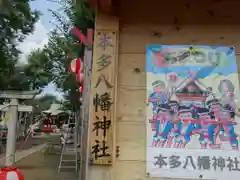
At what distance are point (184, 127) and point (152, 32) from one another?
480mm

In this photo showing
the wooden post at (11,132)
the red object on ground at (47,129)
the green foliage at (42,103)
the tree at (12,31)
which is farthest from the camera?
the red object on ground at (47,129)

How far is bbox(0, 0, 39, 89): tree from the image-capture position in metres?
7.68

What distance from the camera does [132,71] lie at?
53.4 inches

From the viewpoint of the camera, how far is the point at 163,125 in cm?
129

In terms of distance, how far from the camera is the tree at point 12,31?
7.68 meters

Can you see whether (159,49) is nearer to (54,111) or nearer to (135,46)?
(135,46)

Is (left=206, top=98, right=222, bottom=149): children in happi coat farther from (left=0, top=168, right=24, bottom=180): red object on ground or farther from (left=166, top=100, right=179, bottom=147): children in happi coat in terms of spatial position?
(left=0, top=168, right=24, bottom=180): red object on ground

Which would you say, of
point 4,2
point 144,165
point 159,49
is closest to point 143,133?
point 144,165

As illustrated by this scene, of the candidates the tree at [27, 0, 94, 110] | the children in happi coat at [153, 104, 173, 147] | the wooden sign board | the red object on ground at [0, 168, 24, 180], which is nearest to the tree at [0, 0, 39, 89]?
the tree at [27, 0, 94, 110]

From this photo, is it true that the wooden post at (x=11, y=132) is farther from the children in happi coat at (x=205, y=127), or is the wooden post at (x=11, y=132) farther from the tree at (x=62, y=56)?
the children in happi coat at (x=205, y=127)

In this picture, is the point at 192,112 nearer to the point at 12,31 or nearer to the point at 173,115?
the point at 173,115

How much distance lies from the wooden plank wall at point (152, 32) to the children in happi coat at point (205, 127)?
25cm

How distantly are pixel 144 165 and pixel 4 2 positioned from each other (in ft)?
22.7

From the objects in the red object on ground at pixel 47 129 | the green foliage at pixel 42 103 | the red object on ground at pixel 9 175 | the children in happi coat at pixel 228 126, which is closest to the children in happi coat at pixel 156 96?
the children in happi coat at pixel 228 126
